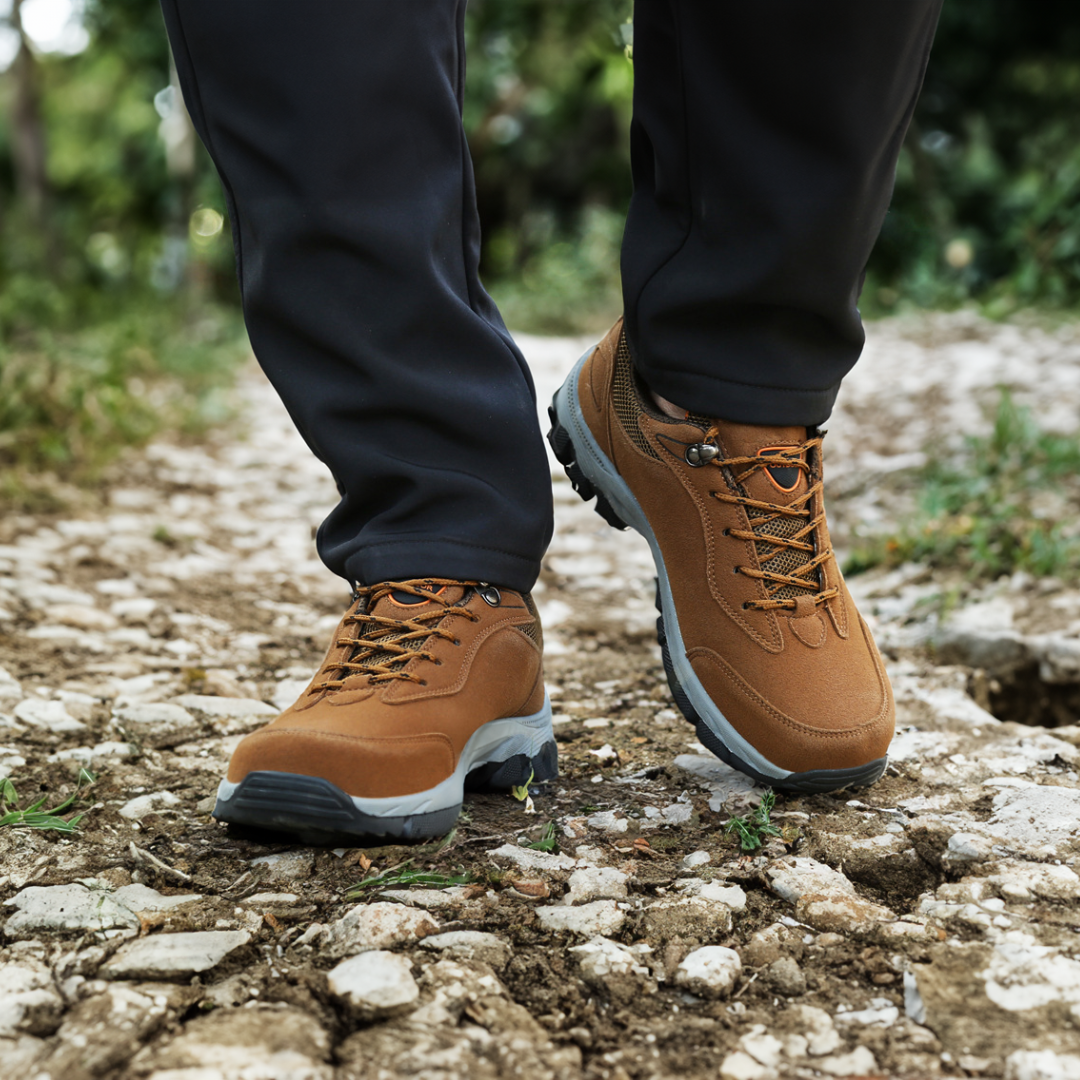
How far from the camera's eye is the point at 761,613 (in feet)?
4.27

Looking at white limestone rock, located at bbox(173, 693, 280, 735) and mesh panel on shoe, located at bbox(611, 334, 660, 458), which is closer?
mesh panel on shoe, located at bbox(611, 334, 660, 458)

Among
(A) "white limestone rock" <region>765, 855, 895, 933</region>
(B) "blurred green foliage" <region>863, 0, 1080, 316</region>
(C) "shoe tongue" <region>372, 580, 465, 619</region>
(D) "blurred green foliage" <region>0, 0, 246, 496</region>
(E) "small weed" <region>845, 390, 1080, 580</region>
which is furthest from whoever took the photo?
(B) "blurred green foliage" <region>863, 0, 1080, 316</region>

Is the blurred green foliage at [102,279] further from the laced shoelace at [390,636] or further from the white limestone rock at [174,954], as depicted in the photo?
the white limestone rock at [174,954]

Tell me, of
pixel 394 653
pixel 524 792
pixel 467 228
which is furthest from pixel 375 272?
pixel 524 792

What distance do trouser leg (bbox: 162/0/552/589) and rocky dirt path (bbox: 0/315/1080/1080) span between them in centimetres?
38

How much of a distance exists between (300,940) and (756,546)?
72 centimetres

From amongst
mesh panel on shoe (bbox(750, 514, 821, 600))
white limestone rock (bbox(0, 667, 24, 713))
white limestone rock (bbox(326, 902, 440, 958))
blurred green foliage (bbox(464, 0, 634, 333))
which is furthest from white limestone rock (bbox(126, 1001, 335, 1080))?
blurred green foliage (bbox(464, 0, 634, 333))

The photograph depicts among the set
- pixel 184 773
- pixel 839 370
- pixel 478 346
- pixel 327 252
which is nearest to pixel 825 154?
pixel 839 370

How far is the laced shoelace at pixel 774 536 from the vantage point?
1.30 meters

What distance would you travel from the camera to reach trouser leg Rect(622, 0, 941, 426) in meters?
1.08

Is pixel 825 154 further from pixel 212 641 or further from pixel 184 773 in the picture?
pixel 212 641

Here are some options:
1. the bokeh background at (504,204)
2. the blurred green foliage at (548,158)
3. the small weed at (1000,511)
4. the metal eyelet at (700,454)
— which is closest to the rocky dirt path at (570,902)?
the small weed at (1000,511)

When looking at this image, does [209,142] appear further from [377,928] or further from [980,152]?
[980,152]

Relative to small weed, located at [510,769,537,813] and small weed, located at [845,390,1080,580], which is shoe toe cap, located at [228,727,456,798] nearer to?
small weed, located at [510,769,537,813]
